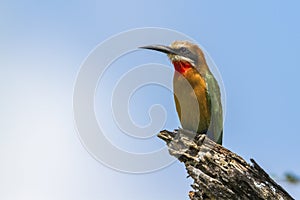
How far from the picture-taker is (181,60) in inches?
357

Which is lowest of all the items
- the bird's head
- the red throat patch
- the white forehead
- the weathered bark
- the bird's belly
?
the weathered bark

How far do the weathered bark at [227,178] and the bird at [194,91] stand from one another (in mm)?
2163

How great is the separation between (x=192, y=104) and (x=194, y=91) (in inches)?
10.3

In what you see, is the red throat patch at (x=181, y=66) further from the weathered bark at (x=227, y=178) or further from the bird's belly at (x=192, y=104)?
the weathered bark at (x=227, y=178)

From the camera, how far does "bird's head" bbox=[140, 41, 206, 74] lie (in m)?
9.05

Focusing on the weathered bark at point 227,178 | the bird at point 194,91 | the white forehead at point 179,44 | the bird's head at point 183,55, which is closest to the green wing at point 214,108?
the bird at point 194,91

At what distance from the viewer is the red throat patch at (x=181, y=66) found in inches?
356

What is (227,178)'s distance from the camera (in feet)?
19.2

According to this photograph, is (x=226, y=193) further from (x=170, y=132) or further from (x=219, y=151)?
(x=170, y=132)

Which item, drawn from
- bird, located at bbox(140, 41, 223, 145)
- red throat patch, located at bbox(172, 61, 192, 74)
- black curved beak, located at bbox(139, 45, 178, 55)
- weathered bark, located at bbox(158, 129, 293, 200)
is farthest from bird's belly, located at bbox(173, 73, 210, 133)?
weathered bark, located at bbox(158, 129, 293, 200)

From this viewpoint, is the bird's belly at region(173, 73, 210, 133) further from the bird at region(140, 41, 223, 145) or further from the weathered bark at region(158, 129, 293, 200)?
the weathered bark at region(158, 129, 293, 200)

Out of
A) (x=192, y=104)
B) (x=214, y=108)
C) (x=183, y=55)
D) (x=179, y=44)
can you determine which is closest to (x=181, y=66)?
(x=183, y=55)

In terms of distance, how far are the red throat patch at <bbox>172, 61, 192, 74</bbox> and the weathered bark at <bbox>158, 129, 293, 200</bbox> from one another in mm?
2802

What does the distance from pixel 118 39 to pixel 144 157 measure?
1.82 meters
